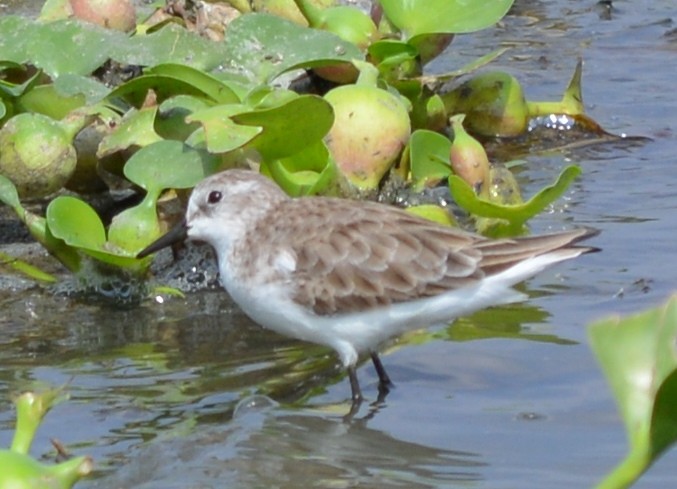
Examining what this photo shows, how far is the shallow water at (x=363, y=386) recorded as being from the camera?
392 cm

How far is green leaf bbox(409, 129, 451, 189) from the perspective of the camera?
5.95 metres

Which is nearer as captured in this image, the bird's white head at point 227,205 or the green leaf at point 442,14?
the bird's white head at point 227,205

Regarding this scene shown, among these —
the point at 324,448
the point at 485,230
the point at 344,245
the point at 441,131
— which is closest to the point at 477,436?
the point at 324,448

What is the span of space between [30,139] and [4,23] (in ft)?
2.78

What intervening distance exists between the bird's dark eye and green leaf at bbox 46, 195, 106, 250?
1.55 ft

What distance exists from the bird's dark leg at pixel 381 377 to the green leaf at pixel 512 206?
30.9 inches

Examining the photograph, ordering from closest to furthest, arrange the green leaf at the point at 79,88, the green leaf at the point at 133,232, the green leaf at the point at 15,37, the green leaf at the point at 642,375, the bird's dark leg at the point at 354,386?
1. the green leaf at the point at 642,375
2. the bird's dark leg at the point at 354,386
3. the green leaf at the point at 133,232
4. the green leaf at the point at 79,88
5. the green leaf at the point at 15,37

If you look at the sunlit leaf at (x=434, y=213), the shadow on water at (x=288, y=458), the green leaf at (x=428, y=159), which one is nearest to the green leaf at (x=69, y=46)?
the green leaf at (x=428, y=159)

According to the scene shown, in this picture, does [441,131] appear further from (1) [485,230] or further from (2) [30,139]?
(2) [30,139]

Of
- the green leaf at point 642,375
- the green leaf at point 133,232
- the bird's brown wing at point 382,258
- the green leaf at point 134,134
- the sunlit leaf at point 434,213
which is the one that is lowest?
the sunlit leaf at point 434,213

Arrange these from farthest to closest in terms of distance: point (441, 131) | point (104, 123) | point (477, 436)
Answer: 1. point (441, 131)
2. point (104, 123)
3. point (477, 436)

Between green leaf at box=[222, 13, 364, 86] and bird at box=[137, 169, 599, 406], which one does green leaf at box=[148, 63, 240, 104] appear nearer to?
green leaf at box=[222, 13, 364, 86]

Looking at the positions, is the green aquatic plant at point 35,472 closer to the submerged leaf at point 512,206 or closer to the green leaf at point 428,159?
the submerged leaf at point 512,206

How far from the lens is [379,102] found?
583cm
